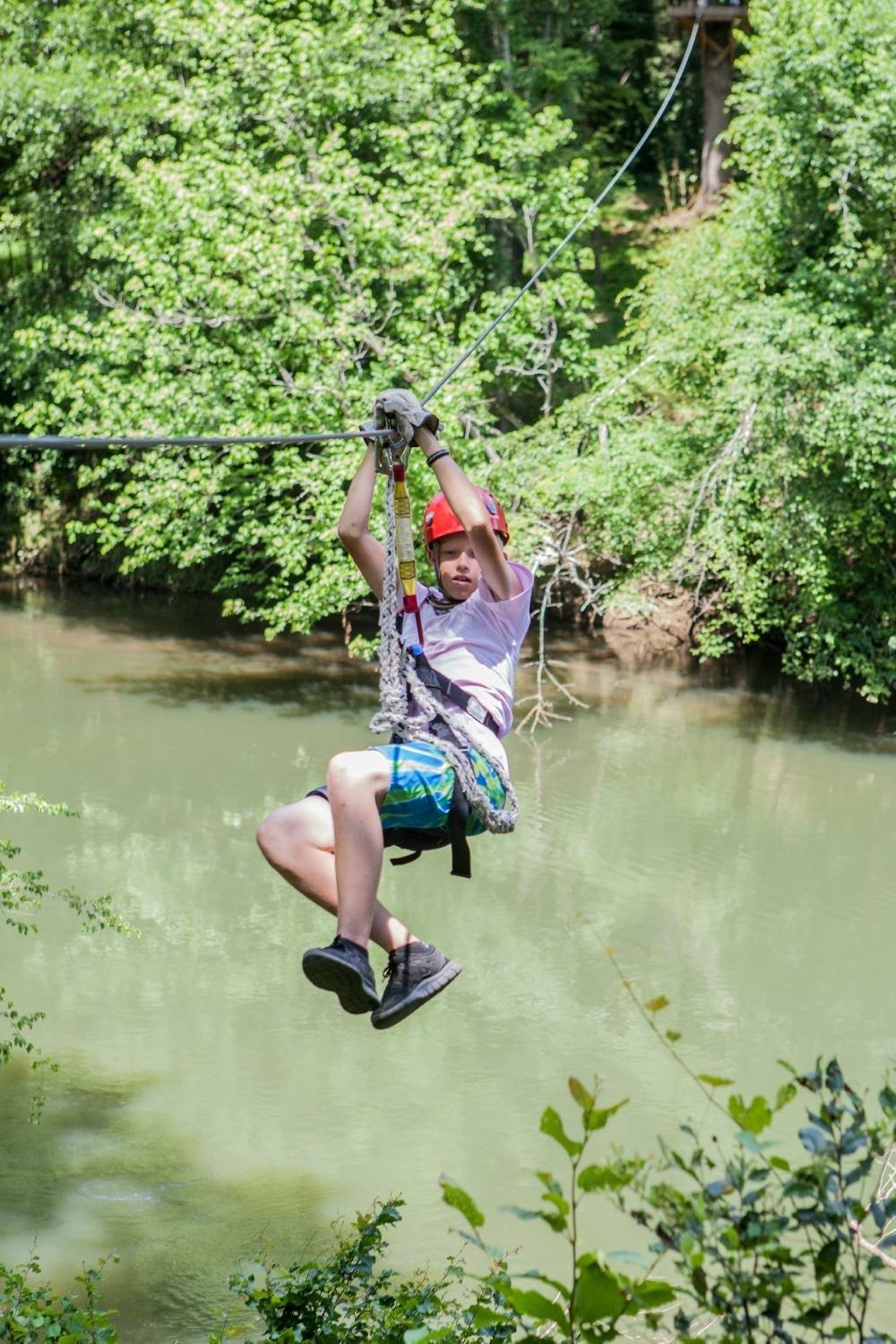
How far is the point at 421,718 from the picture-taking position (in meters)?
3.34

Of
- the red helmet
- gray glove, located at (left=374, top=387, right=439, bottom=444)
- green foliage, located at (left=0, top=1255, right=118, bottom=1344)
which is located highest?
gray glove, located at (left=374, top=387, right=439, bottom=444)

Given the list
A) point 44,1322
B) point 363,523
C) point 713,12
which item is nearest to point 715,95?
point 713,12

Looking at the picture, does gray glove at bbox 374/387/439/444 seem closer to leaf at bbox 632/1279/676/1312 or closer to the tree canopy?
leaf at bbox 632/1279/676/1312

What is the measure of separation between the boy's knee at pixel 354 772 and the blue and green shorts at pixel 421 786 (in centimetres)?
5

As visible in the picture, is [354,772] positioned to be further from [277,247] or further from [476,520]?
[277,247]

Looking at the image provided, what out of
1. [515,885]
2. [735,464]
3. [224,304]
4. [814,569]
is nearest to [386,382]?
[224,304]

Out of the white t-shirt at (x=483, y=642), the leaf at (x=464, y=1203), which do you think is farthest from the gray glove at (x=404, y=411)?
the leaf at (x=464, y=1203)

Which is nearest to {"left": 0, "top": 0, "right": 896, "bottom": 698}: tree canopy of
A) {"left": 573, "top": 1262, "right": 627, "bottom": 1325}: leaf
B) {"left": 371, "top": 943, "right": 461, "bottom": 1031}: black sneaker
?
{"left": 371, "top": 943, "right": 461, "bottom": 1031}: black sneaker

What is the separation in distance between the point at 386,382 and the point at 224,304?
4.75 ft

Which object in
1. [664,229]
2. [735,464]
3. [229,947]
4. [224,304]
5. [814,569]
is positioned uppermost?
[664,229]

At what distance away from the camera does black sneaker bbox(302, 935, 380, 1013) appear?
2.98 m

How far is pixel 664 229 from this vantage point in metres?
18.5

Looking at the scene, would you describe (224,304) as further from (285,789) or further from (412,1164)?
(412,1164)

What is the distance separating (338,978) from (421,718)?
0.61 metres
